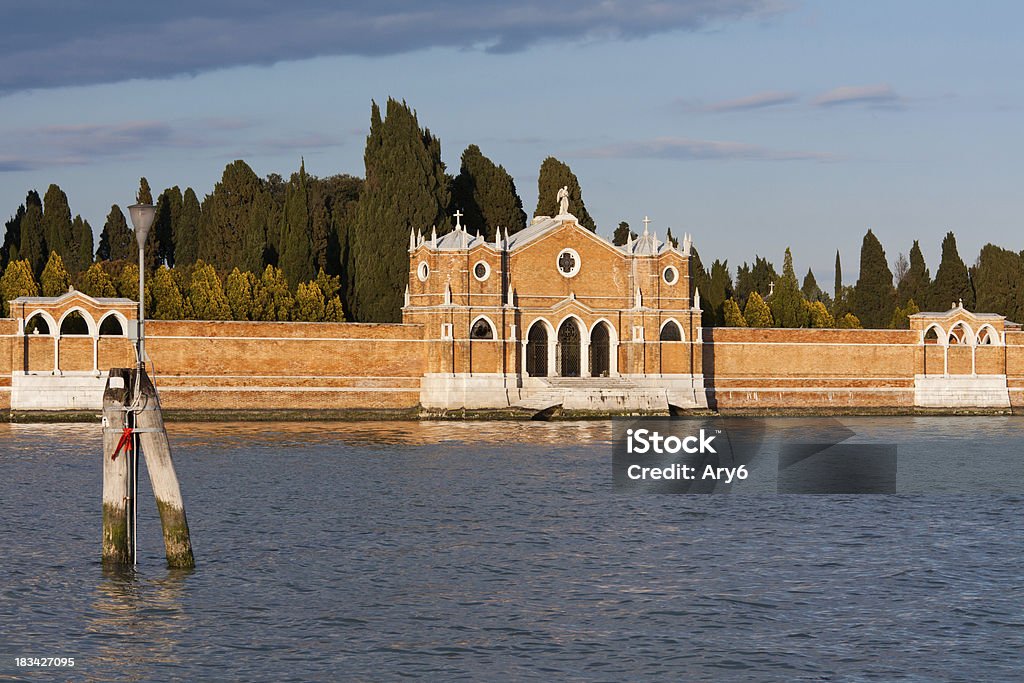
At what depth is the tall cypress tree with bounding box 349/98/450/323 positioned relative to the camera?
50.0 m

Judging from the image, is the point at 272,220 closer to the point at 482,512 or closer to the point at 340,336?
the point at 340,336

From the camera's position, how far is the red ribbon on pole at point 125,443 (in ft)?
48.1

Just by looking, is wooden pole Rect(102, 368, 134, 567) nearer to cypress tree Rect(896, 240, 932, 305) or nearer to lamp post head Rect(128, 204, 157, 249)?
lamp post head Rect(128, 204, 157, 249)

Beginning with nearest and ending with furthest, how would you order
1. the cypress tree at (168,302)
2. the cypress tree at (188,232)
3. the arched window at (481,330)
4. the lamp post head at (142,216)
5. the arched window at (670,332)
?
the lamp post head at (142,216), the arched window at (481,330), the arched window at (670,332), the cypress tree at (168,302), the cypress tree at (188,232)

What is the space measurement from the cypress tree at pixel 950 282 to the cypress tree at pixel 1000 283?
1.45 meters

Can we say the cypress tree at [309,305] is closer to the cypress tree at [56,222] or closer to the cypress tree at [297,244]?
the cypress tree at [297,244]

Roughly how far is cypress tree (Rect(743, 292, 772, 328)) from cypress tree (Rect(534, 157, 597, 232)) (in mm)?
7856

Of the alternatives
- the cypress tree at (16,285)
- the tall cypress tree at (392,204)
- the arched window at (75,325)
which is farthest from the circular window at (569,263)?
the cypress tree at (16,285)

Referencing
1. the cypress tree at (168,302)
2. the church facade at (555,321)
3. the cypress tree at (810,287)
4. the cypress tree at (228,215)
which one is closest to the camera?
the church facade at (555,321)

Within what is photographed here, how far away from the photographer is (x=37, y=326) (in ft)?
138

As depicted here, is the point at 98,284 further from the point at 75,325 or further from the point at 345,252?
the point at 345,252

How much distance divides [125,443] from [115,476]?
1.28 feet

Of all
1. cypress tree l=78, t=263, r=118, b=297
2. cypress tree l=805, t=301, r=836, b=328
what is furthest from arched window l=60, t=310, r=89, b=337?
cypress tree l=805, t=301, r=836, b=328

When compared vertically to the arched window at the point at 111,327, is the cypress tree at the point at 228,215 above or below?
above
